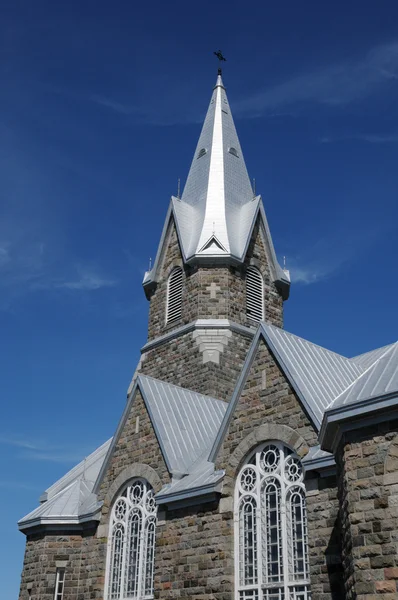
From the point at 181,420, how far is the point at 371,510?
31.9 ft

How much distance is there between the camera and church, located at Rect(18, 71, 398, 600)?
9.86 m

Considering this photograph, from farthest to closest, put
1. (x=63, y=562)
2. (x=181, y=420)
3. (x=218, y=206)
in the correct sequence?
(x=218, y=206), (x=63, y=562), (x=181, y=420)

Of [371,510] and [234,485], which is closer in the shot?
[371,510]

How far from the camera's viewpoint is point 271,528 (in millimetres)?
14047

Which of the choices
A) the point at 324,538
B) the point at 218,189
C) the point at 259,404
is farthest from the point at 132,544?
the point at 218,189

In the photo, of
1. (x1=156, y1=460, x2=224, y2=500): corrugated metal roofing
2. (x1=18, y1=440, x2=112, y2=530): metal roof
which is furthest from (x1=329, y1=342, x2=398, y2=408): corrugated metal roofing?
(x1=18, y1=440, x2=112, y2=530): metal roof

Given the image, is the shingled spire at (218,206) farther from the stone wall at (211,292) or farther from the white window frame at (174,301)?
the white window frame at (174,301)

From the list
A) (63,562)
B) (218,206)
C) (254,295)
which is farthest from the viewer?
(218,206)

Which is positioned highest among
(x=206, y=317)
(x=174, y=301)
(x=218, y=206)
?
(x=218, y=206)

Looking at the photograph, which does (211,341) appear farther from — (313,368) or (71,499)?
(313,368)

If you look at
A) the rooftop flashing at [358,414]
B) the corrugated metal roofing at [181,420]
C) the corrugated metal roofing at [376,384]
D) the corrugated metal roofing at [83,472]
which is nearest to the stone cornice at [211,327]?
the corrugated metal roofing at [181,420]

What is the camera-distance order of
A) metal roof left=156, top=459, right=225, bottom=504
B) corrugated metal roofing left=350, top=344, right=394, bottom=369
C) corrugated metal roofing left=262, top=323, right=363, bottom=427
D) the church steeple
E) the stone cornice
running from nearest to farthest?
corrugated metal roofing left=262, top=323, right=363, bottom=427 < metal roof left=156, top=459, right=225, bottom=504 < corrugated metal roofing left=350, top=344, right=394, bottom=369 < the stone cornice < the church steeple

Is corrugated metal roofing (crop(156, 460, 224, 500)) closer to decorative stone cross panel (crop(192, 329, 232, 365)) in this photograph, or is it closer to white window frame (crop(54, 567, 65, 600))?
white window frame (crop(54, 567, 65, 600))

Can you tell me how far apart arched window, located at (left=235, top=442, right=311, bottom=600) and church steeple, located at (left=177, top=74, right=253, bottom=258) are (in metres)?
12.9
